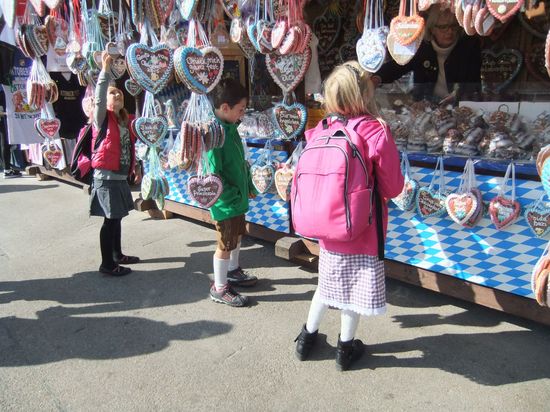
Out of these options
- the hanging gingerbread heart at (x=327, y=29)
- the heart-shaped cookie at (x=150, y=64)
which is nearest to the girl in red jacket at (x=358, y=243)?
the heart-shaped cookie at (x=150, y=64)

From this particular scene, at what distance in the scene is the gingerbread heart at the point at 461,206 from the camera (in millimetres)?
2699

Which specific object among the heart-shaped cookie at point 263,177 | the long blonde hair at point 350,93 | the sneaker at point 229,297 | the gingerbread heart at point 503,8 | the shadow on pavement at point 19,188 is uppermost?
the gingerbread heart at point 503,8

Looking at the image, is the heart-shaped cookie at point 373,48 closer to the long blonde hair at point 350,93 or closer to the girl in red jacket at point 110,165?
the long blonde hair at point 350,93

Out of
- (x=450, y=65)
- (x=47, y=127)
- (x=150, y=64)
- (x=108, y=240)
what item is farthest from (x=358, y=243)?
(x=47, y=127)

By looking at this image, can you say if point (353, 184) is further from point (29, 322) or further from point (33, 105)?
point (33, 105)

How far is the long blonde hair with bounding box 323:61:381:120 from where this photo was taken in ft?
6.80

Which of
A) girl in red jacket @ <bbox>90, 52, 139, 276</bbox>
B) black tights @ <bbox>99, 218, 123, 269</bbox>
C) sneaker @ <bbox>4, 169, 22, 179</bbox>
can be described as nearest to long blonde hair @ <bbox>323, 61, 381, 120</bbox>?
girl in red jacket @ <bbox>90, 52, 139, 276</bbox>

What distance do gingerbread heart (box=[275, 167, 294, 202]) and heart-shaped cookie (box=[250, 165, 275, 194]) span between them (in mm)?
97

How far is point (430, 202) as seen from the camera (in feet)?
9.55

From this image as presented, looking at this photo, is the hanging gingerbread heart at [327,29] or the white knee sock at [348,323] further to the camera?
the hanging gingerbread heart at [327,29]

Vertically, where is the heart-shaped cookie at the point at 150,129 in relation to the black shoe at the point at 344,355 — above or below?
above

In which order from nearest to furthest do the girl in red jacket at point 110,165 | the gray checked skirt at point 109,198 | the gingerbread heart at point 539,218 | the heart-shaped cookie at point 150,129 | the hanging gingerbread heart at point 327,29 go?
the gingerbread heart at point 539,218
the girl in red jacket at point 110,165
the gray checked skirt at point 109,198
the heart-shaped cookie at point 150,129
the hanging gingerbread heart at point 327,29

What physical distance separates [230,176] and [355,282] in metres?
1.19

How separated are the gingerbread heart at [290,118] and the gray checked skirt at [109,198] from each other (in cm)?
131
